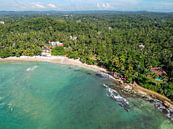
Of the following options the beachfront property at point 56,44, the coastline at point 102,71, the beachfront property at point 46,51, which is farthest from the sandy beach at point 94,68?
the beachfront property at point 56,44

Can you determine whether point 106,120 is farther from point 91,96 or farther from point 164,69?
point 164,69

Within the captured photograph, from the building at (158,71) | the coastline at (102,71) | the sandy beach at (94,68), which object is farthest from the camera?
the building at (158,71)

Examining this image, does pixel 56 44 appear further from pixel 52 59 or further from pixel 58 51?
pixel 52 59

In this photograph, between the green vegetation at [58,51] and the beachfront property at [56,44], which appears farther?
the beachfront property at [56,44]

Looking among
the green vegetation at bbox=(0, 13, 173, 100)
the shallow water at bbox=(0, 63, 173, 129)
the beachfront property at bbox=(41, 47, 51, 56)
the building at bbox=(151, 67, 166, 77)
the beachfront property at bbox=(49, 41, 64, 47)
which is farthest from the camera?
the beachfront property at bbox=(49, 41, 64, 47)

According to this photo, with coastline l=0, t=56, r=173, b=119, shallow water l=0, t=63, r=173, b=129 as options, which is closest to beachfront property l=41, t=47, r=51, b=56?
coastline l=0, t=56, r=173, b=119

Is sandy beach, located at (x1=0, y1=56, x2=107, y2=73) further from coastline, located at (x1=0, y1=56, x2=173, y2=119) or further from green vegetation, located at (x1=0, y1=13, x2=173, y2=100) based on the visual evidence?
green vegetation, located at (x1=0, y1=13, x2=173, y2=100)

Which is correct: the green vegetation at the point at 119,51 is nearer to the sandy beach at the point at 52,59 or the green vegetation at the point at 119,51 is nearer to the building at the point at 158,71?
the building at the point at 158,71

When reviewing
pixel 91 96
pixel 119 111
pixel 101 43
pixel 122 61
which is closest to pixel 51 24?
pixel 101 43
